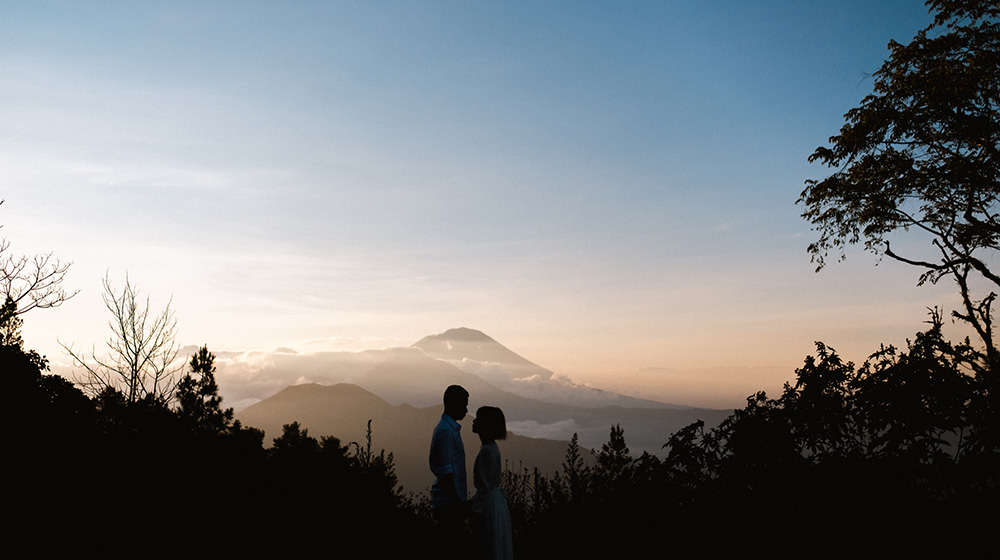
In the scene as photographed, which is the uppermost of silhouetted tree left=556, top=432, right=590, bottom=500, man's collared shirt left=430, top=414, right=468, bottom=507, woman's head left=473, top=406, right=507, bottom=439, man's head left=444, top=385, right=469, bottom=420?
man's head left=444, top=385, right=469, bottom=420

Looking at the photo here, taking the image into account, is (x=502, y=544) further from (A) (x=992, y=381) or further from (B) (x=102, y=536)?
(B) (x=102, y=536)

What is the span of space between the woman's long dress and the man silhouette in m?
0.16

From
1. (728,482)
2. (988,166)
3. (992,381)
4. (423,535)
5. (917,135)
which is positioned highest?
(917,135)

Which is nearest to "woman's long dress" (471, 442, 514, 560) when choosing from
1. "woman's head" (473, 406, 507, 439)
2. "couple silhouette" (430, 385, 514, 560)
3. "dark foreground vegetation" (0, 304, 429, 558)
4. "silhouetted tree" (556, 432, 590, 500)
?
"couple silhouette" (430, 385, 514, 560)

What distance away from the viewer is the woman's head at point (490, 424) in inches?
206

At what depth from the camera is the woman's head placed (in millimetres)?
5234

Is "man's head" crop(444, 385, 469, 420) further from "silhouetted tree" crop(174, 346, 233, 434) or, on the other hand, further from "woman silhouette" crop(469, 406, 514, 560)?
"silhouetted tree" crop(174, 346, 233, 434)

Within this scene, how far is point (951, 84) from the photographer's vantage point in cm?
1411

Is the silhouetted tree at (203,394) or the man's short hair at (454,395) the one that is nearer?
the man's short hair at (454,395)

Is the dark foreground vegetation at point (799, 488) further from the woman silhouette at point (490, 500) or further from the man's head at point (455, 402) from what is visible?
the man's head at point (455, 402)

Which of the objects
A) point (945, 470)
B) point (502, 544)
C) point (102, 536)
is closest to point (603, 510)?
point (502, 544)

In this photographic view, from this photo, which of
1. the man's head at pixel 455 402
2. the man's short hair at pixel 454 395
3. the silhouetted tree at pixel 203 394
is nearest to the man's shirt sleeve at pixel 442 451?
the man's head at pixel 455 402

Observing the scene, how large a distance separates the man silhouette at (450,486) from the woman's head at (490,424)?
19 cm

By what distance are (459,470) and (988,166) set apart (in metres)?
17.2
